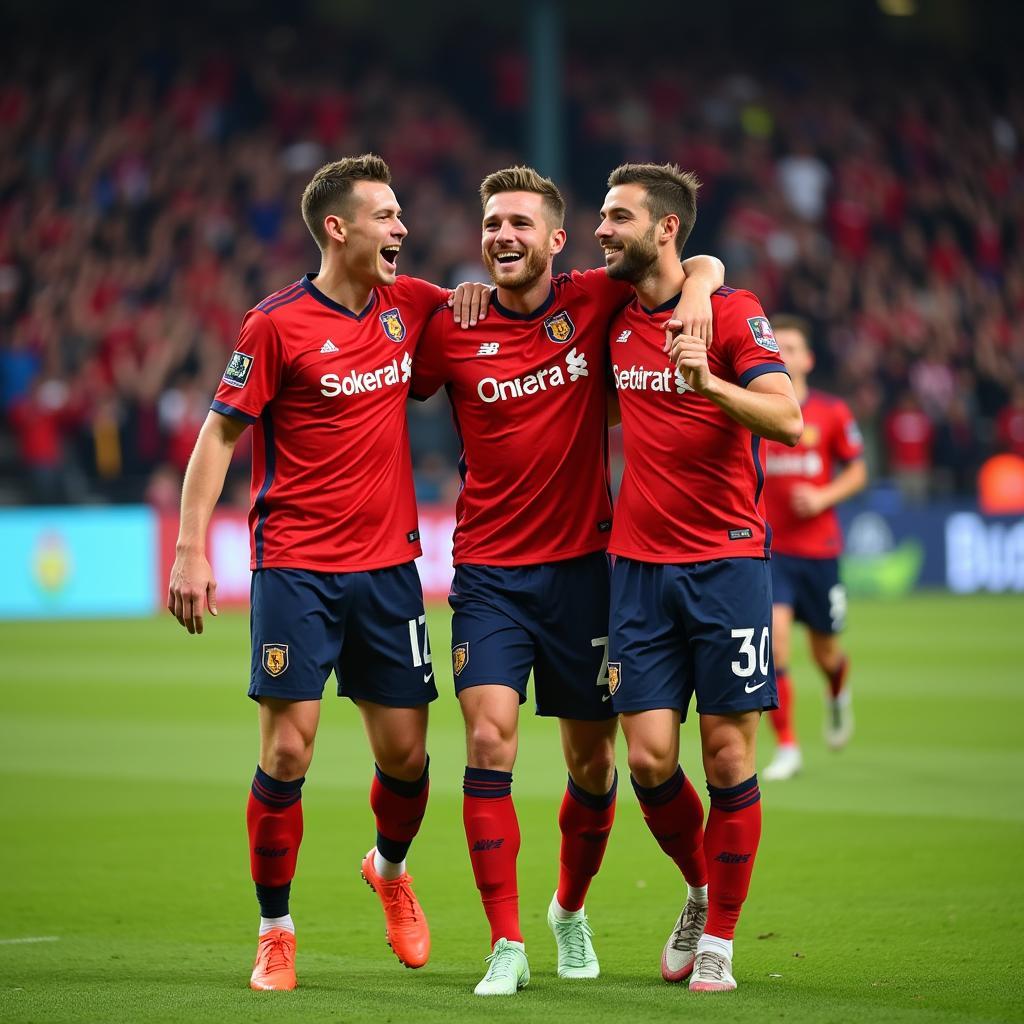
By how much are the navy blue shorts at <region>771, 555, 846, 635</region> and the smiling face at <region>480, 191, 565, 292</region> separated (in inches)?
192

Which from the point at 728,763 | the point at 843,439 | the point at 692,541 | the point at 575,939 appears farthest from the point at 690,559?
the point at 843,439

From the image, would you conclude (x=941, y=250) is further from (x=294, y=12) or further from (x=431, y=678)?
(x=431, y=678)

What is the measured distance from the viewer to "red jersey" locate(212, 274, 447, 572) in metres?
5.71

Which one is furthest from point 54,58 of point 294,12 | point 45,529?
point 45,529

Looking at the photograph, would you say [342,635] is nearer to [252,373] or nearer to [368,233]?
[252,373]

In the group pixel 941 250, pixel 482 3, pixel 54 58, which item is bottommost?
pixel 941 250

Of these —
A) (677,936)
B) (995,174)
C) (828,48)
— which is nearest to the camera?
(677,936)

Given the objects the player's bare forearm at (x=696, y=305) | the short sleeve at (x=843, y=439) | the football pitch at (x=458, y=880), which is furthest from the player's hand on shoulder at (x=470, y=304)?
the short sleeve at (x=843, y=439)

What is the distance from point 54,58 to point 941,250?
14.1 meters

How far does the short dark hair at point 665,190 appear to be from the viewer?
5.75m

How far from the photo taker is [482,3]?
31.8 m

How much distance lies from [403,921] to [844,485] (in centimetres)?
552

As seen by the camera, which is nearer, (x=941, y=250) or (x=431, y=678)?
(x=431, y=678)

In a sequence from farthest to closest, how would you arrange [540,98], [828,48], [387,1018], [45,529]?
[828,48], [540,98], [45,529], [387,1018]
